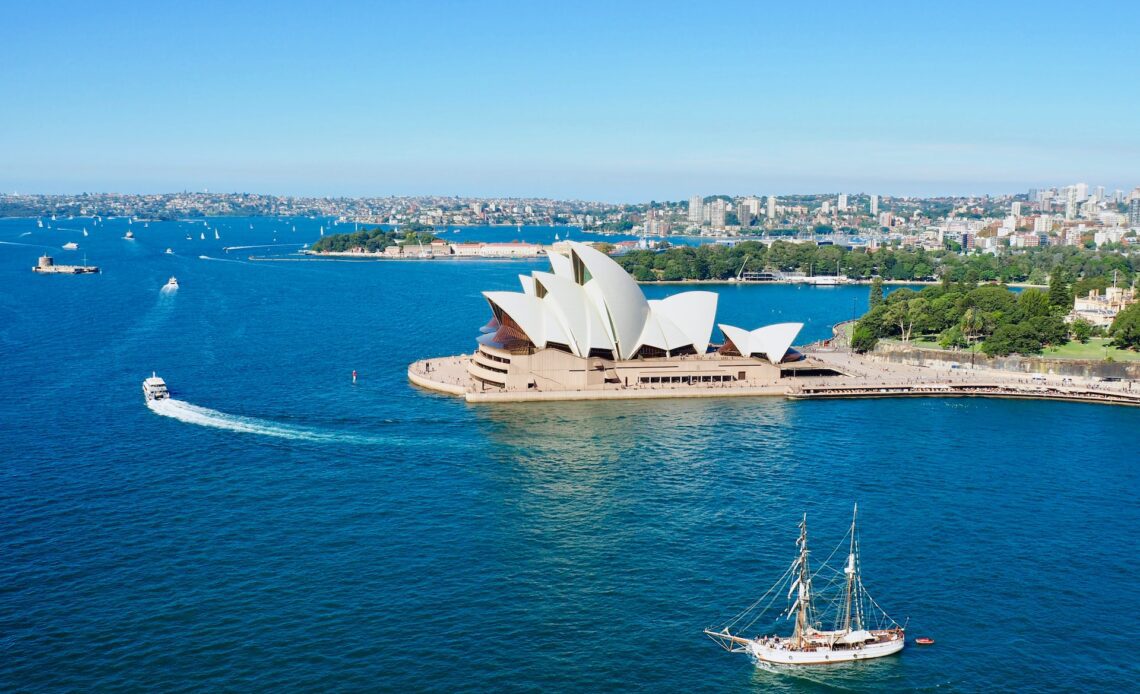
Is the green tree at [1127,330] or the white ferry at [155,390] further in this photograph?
the green tree at [1127,330]

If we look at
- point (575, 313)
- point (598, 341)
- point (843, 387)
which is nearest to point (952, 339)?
point (843, 387)

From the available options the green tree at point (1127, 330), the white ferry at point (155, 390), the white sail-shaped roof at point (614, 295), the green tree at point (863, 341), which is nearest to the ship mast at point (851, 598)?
the white sail-shaped roof at point (614, 295)

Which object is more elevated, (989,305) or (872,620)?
(989,305)

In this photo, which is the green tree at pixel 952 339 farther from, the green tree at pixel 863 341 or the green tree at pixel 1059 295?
the green tree at pixel 1059 295

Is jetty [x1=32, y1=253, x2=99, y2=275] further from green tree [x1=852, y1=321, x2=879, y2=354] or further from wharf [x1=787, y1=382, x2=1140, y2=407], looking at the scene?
wharf [x1=787, y1=382, x2=1140, y2=407]

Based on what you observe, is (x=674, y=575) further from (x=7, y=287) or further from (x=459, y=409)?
(x=7, y=287)

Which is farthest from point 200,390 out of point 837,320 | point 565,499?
point 837,320

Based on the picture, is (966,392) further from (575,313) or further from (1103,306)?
(1103,306)

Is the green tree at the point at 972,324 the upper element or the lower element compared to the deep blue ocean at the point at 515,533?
upper
